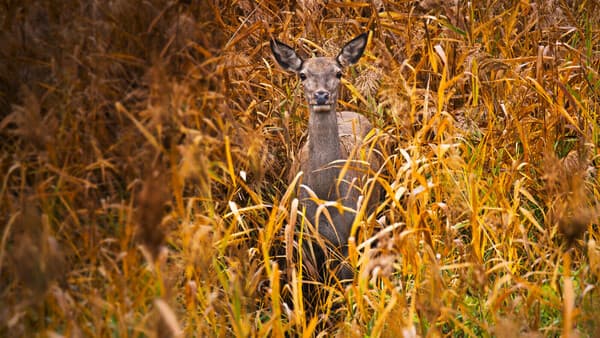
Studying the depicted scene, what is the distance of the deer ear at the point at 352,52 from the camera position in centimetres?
500

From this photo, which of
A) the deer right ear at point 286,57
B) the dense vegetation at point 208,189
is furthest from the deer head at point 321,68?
the dense vegetation at point 208,189

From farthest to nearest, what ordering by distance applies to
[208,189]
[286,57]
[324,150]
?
[286,57] < [324,150] < [208,189]

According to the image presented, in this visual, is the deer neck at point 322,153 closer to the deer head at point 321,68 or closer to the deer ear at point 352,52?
the deer head at point 321,68

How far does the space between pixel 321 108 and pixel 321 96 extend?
9 cm

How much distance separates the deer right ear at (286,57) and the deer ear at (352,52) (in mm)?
260

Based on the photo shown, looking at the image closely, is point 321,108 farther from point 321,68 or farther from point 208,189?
point 208,189

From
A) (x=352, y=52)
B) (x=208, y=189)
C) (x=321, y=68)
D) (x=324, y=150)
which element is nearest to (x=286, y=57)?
(x=321, y=68)

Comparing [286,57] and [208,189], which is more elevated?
[286,57]

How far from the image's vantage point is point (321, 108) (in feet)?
15.7

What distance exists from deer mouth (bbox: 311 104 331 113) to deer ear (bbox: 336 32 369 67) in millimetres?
406

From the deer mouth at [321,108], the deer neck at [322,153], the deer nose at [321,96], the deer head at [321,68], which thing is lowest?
the deer neck at [322,153]

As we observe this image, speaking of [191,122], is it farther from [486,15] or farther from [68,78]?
[486,15]

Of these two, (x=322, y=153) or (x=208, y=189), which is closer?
(x=208, y=189)

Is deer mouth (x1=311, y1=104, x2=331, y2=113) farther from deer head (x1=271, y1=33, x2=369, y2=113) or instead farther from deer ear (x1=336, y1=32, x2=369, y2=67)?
deer ear (x1=336, y1=32, x2=369, y2=67)
